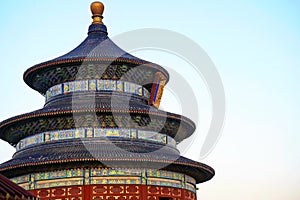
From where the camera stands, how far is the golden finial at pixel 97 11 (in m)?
37.2

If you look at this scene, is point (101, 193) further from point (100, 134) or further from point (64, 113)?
point (64, 113)

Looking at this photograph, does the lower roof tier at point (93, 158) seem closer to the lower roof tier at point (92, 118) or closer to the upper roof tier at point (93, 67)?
the lower roof tier at point (92, 118)

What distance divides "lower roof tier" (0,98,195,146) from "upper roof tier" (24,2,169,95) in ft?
7.74

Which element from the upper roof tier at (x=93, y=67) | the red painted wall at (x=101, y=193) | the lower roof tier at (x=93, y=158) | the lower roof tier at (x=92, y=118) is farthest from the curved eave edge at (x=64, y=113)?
the red painted wall at (x=101, y=193)

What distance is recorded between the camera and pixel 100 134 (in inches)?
1201

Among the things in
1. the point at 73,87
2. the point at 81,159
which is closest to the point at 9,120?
the point at 73,87

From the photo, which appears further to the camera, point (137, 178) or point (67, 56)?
point (67, 56)

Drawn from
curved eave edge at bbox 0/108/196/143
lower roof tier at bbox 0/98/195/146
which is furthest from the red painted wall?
curved eave edge at bbox 0/108/196/143

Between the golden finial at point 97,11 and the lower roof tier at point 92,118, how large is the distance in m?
7.90

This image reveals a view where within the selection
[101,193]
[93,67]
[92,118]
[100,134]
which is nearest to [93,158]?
[101,193]

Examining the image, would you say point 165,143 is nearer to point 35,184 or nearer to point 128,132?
point 128,132

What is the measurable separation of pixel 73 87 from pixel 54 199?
7978 millimetres

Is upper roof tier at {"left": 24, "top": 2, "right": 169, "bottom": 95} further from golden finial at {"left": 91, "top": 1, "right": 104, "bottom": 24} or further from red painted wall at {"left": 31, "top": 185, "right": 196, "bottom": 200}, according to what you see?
red painted wall at {"left": 31, "top": 185, "right": 196, "bottom": 200}

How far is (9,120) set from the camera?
104 feet
